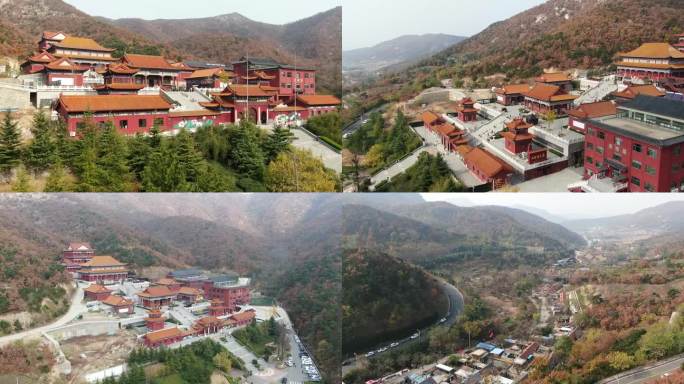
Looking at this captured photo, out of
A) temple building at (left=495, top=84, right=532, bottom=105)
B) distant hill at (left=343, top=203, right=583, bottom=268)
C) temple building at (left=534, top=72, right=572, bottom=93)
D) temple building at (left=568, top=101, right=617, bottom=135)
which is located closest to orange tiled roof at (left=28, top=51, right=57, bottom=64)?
distant hill at (left=343, top=203, right=583, bottom=268)

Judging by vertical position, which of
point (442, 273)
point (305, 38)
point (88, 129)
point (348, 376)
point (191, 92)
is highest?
point (305, 38)

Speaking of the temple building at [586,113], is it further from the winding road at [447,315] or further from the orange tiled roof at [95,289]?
the orange tiled roof at [95,289]

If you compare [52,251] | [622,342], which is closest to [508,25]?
[622,342]

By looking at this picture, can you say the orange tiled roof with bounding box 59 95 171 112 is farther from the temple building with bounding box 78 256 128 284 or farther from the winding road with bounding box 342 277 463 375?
the winding road with bounding box 342 277 463 375

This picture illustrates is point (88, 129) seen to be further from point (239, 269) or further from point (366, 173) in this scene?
point (366, 173)

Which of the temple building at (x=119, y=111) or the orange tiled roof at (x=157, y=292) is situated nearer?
the orange tiled roof at (x=157, y=292)

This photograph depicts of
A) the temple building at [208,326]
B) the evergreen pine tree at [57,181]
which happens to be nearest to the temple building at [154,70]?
the evergreen pine tree at [57,181]
